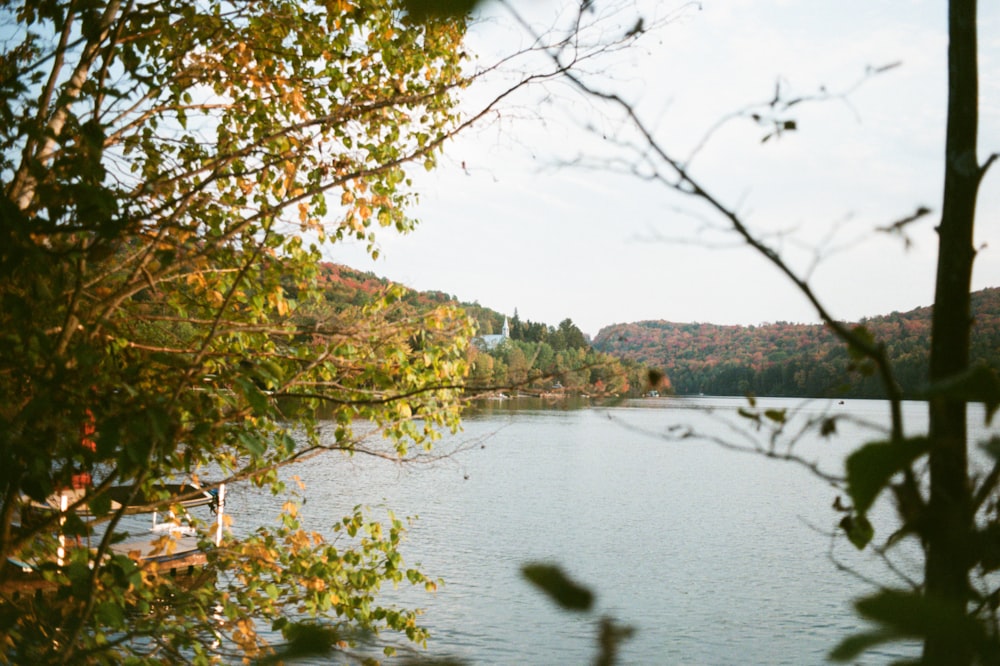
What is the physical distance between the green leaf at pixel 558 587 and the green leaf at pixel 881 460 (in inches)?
3.9

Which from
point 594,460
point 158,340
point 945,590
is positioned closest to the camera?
point 945,590

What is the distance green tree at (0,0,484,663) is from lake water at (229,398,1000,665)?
0.83 metres

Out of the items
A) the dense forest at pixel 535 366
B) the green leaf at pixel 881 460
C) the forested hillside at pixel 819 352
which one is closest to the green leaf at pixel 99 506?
the dense forest at pixel 535 366

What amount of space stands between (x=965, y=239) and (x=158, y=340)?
11.3ft

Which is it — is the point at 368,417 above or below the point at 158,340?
below

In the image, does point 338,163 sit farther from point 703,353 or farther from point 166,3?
point 703,353

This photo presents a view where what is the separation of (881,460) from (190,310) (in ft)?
12.5

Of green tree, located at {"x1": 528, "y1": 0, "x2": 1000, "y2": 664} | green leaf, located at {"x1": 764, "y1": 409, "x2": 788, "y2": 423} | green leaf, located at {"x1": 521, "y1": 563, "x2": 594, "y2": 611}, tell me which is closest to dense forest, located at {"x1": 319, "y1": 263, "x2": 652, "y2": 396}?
green leaf, located at {"x1": 764, "y1": 409, "x2": 788, "y2": 423}

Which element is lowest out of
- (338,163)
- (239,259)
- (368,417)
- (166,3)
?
(368,417)

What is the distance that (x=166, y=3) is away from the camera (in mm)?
2645

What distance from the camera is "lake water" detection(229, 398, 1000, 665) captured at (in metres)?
14.0

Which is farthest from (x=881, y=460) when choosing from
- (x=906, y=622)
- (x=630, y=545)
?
(x=630, y=545)

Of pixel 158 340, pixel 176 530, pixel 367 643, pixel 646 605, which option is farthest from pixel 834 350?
pixel 646 605

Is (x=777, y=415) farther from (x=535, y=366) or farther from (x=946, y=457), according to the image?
(x=535, y=366)
